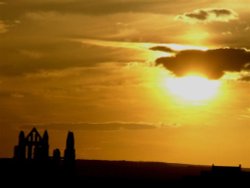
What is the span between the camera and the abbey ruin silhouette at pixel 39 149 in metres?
71.3

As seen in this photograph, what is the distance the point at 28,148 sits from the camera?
75250mm

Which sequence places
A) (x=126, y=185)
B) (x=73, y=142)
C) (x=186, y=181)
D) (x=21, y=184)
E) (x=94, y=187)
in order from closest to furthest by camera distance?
1. (x=73, y=142)
2. (x=21, y=184)
3. (x=94, y=187)
4. (x=186, y=181)
5. (x=126, y=185)

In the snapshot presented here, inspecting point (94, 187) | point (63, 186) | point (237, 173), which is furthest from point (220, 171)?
point (63, 186)

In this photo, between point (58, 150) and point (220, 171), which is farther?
point (220, 171)

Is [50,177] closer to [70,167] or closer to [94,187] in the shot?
[70,167]

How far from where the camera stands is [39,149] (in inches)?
2906

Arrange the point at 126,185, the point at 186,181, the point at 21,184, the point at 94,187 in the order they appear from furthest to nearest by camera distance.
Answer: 1. the point at 126,185
2. the point at 186,181
3. the point at 94,187
4. the point at 21,184

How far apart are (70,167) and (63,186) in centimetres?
415

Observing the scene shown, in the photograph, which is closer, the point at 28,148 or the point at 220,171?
the point at 28,148

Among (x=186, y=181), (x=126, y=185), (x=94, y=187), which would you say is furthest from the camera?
(x=126, y=185)

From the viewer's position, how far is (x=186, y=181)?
317ft

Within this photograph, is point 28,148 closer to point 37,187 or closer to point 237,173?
point 37,187

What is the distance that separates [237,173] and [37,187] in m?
26.9

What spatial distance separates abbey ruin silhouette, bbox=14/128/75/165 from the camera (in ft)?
234
